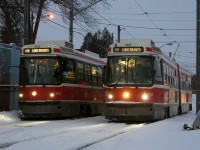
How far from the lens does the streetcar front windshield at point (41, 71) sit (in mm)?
22547

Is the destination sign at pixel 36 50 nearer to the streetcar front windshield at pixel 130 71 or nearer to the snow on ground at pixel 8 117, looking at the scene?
the snow on ground at pixel 8 117

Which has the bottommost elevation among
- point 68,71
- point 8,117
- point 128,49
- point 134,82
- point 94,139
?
point 94,139

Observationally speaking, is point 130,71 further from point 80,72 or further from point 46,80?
point 80,72

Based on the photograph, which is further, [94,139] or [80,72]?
[80,72]

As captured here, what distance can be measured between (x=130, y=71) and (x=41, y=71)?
415 centimetres

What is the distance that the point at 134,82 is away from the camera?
21000 mm

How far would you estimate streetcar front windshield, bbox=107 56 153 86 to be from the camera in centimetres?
2106

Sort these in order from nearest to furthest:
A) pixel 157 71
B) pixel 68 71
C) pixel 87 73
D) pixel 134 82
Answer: pixel 134 82
pixel 157 71
pixel 68 71
pixel 87 73

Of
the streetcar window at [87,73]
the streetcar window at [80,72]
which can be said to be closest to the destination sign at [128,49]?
the streetcar window at [80,72]

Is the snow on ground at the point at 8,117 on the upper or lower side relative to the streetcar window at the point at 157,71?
lower

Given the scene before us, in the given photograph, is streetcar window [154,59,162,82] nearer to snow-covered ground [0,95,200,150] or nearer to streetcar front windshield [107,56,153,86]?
streetcar front windshield [107,56,153,86]

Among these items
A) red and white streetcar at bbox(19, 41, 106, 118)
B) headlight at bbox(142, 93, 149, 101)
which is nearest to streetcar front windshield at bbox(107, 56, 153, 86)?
headlight at bbox(142, 93, 149, 101)

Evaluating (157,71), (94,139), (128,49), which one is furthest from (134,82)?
(94,139)

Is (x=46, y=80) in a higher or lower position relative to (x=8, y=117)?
higher
